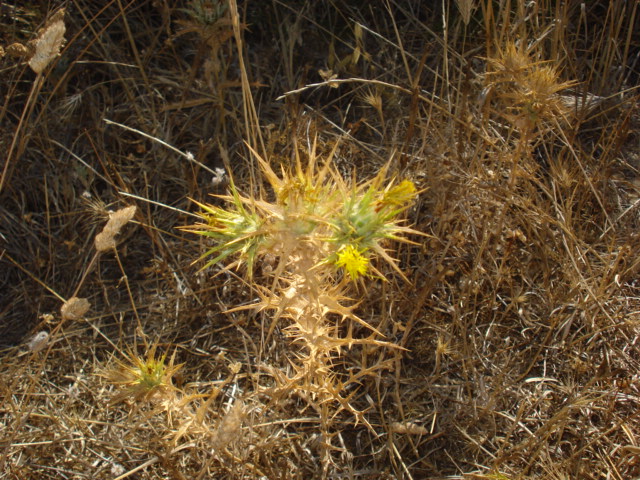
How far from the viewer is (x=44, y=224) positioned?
2.66 meters

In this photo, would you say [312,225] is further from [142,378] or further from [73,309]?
[73,309]

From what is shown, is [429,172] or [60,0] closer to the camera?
[429,172]

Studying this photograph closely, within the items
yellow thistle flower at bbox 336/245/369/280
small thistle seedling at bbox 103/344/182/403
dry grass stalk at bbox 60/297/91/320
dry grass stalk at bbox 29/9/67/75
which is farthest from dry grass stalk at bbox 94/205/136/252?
yellow thistle flower at bbox 336/245/369/280

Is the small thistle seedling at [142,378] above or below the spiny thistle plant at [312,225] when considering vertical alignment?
below

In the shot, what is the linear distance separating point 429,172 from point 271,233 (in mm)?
1068

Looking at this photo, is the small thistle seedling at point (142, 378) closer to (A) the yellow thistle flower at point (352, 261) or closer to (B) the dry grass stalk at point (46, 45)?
(A) the yellow thistle flower at point (352, 261)

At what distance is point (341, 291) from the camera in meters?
2.05

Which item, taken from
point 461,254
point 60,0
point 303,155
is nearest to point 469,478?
point 461,254

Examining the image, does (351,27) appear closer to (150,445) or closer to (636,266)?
(636,266)

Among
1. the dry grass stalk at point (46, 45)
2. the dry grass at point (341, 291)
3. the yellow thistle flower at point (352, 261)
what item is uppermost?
the dry grass stalk at point (46, 45)

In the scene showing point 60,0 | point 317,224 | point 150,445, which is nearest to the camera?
point 317,224

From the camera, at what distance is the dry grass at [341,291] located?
6.73ft

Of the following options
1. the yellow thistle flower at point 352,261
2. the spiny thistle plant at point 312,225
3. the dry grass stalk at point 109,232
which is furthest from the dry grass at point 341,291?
the yellow thistle flower at point 352,261

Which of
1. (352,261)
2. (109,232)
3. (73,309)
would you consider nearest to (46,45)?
(109,232)
